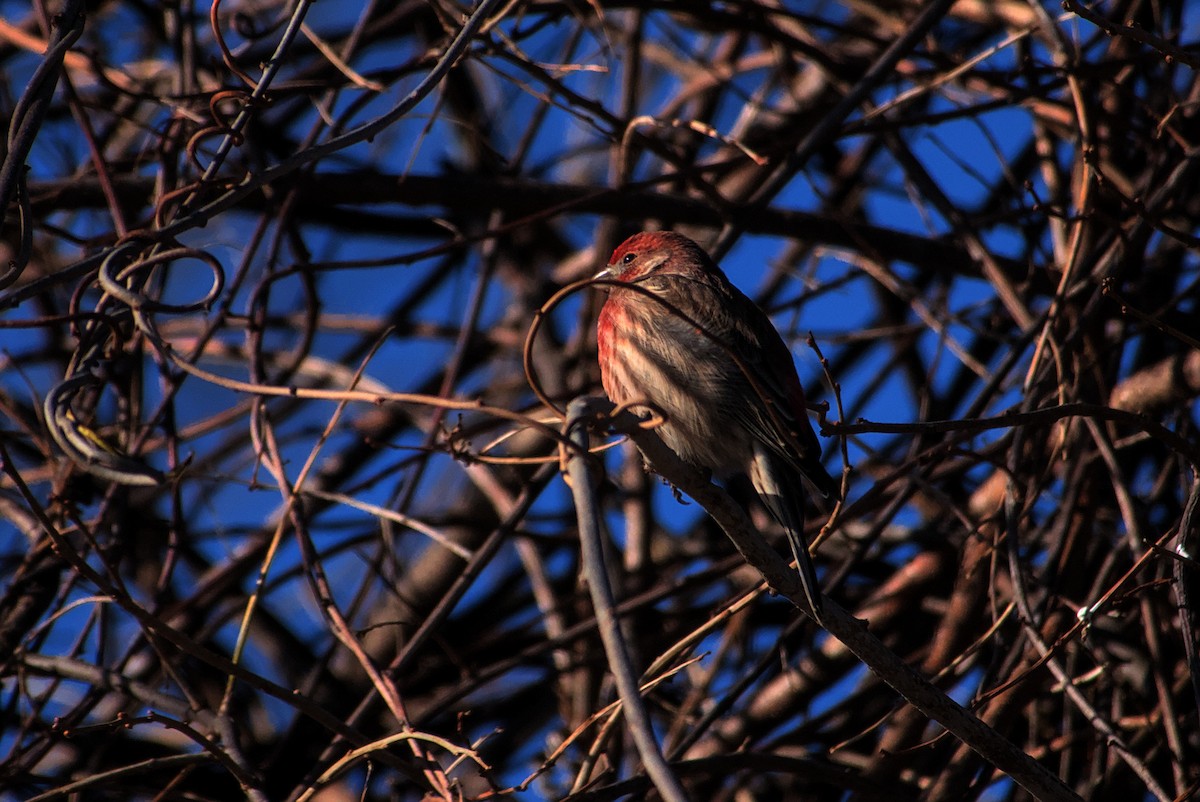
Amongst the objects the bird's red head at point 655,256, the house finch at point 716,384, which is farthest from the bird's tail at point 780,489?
the bird's red head at point 655,256

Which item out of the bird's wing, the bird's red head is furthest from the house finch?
the bird's red head

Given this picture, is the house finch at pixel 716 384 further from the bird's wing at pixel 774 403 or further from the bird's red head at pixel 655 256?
the bird's red head at pixel 655 256

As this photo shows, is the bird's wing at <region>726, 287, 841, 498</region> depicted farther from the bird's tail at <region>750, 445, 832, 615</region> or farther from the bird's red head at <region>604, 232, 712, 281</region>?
the bird's red head at <region>604, 232, 712, 281</region>

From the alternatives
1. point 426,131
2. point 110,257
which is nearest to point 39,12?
point 426,131

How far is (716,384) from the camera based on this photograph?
399 centimetres

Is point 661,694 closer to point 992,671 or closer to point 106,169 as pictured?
point 992,671

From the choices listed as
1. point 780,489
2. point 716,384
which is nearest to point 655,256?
point 716,384

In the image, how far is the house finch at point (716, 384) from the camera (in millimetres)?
3805

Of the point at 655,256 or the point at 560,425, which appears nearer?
the point at 560,425

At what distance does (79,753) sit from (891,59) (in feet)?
14.5

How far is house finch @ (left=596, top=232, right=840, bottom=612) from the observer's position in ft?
12.5

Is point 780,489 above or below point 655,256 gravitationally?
Result: below

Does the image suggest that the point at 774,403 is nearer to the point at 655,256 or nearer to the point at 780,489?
the point at 780,489

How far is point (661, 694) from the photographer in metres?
5.62
